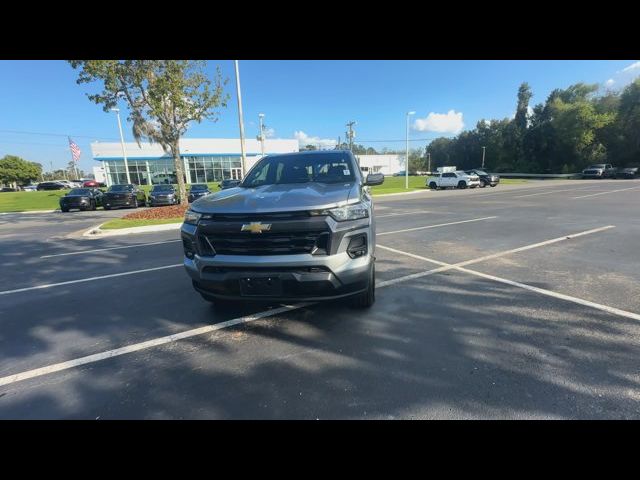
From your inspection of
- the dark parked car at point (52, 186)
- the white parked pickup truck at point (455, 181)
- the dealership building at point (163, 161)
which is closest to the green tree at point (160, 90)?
the white parked pickup truck at point (455, 181)

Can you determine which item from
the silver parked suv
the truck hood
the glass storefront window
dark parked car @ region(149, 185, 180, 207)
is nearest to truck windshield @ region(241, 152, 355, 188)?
the truck hood

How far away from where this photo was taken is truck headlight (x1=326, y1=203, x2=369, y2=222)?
2.98m

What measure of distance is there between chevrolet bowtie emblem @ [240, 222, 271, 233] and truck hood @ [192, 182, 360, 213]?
0.39 feet

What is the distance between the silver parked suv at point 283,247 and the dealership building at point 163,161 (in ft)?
156

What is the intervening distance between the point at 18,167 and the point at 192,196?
274ft

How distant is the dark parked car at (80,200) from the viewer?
65.3ft

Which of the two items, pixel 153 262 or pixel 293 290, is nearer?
pixel 293 290

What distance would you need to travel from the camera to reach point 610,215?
1097 centimetres

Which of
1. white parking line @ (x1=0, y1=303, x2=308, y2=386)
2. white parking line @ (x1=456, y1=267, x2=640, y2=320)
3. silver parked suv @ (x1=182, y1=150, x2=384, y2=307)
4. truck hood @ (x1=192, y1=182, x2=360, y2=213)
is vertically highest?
truck hood @ (x1=192, y1=182, x2=360, y2=213)

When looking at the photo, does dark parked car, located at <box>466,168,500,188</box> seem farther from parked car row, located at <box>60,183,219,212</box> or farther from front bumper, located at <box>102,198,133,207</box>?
front bumper, located at <box>102,198,133,207</box>
